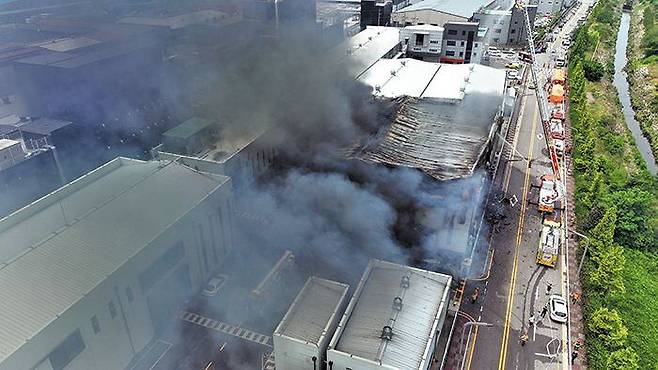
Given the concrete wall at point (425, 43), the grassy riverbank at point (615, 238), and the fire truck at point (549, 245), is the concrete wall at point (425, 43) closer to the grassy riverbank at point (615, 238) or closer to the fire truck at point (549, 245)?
the grassy riverbank at point (615, 238)

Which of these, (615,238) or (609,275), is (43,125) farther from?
(615,238)

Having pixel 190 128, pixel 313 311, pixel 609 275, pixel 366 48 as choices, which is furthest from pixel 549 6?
pixel 313 311

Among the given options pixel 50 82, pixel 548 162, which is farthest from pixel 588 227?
pixel 50 82

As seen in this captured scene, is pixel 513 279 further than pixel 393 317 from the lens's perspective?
Yes

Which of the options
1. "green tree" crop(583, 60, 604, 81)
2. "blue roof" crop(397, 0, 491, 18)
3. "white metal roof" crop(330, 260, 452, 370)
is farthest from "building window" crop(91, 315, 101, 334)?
"green tree" crop(583, 60, 604, 81)

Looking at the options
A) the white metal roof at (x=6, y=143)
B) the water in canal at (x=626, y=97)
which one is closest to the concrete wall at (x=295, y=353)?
the white metal roof at (x=6, y=143)

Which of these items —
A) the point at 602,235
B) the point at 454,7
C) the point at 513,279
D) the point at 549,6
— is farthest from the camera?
the point at 549,6
